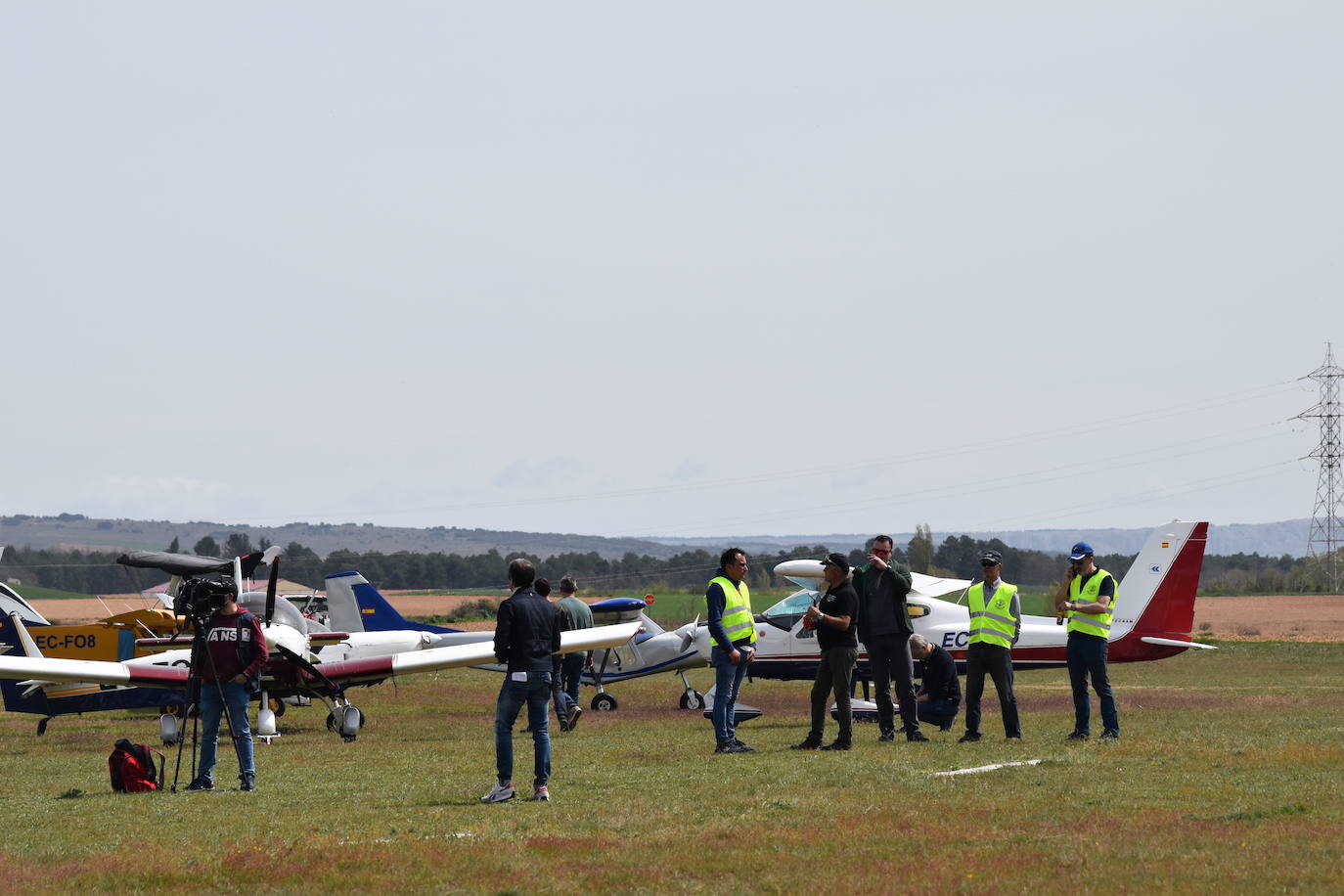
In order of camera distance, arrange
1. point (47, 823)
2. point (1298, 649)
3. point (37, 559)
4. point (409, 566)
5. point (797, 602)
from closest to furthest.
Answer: point (47, 823), point (797, 602), point (1298, 649), point (409, 566), point (37, 559)

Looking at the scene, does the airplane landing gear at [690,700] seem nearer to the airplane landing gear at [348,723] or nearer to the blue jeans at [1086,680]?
the airplane landing gear at [348,723]

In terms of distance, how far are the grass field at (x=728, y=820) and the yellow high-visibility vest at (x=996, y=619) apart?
3.23 ft

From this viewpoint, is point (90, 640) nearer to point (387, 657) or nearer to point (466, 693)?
point (387, 657)

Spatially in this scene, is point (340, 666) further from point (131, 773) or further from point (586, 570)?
point (586, 570)

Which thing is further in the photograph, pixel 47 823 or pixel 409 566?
pixel 409 566

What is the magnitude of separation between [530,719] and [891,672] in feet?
16.5

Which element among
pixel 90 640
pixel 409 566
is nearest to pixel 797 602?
pixel 90 640

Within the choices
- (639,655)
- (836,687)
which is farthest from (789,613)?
(836,687)

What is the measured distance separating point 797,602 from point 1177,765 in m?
8.90

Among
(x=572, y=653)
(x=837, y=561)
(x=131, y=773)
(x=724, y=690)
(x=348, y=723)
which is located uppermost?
(x=837, y=561)

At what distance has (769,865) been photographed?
7414mm

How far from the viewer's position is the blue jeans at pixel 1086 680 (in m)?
13.3

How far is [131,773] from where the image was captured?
1126 cm

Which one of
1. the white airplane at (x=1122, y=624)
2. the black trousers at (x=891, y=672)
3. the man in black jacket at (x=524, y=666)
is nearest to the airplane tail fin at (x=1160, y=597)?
the white airplane at (x=1122, y=624)
